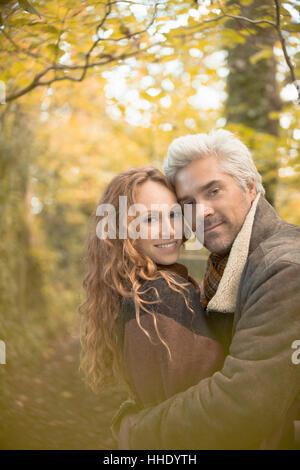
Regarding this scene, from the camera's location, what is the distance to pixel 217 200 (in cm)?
187

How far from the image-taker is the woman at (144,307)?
1712 millimetres

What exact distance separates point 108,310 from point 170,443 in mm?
671

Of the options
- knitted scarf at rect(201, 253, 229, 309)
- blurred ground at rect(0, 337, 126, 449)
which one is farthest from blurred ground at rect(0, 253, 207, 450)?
knitted scarf at rect(201, 253, 229, 309)

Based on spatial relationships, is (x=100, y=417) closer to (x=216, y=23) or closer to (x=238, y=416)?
(x=238, y=416)

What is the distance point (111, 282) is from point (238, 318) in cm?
65

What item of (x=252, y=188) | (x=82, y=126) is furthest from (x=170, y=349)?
(x=82, y=126)

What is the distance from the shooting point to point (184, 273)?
6.57ft

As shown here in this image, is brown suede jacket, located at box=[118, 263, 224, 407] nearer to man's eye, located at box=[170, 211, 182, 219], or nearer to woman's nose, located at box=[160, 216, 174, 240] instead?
woman's nose, located at box=[160, 216, 174, 240]

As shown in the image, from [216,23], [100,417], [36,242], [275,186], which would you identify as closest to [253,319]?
[216,23]

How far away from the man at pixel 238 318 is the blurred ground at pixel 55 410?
1204mm

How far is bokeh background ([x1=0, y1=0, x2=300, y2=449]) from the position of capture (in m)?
2.38

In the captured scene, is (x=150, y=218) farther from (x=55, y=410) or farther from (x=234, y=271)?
(x=55, y=410)

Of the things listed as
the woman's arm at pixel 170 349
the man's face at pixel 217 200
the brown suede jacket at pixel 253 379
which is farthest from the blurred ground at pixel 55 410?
the man's face at pixel 217 200

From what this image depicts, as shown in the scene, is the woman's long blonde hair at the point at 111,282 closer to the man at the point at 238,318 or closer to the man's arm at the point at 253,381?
the man at the point at 238,318
